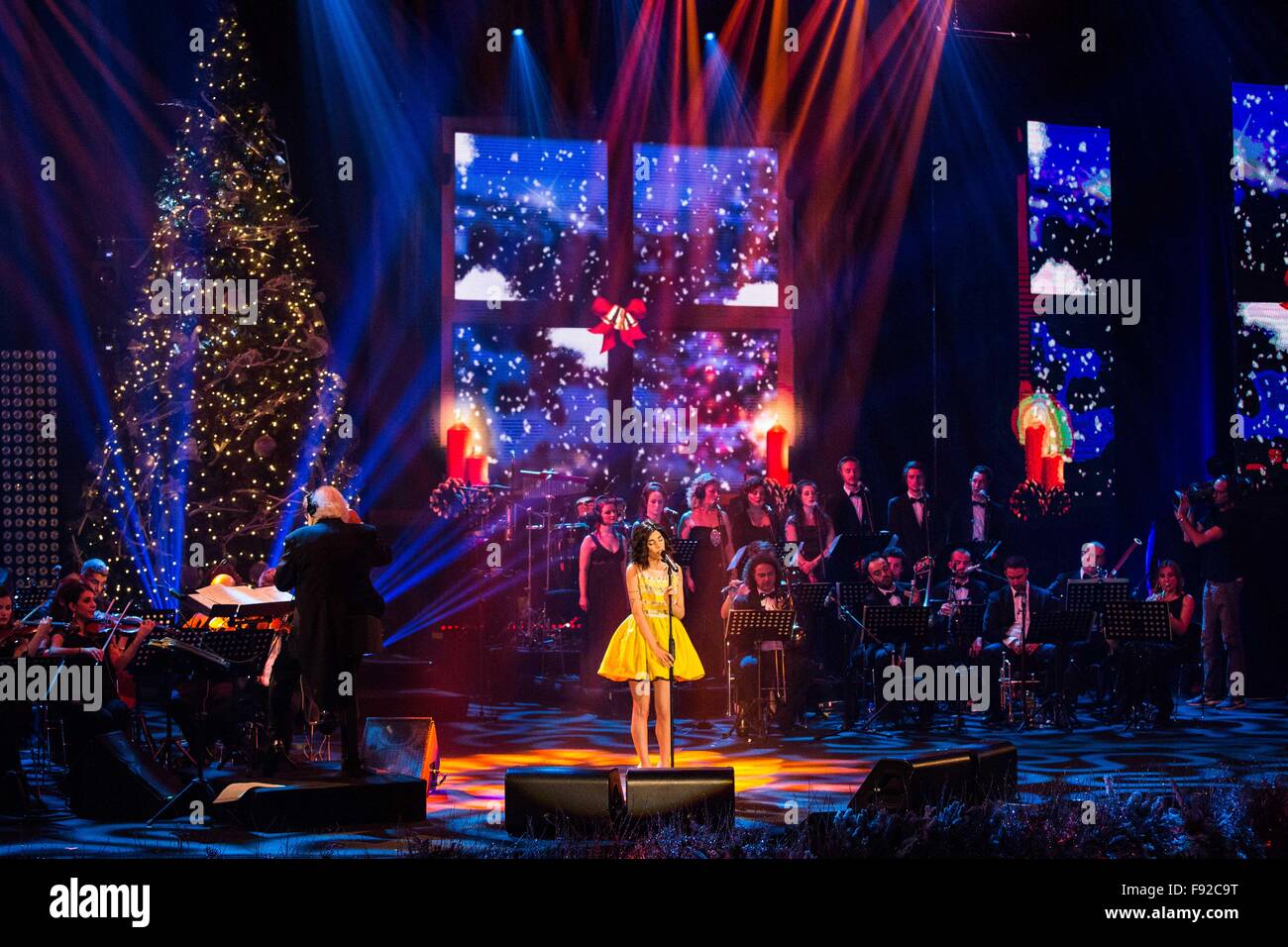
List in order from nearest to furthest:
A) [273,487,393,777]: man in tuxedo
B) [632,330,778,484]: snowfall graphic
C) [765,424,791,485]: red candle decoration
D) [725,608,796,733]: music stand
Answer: [273,487,393,777]: man in tuxedo
[725,608,796,733]: music stand
[765,424,791,485]: red candle decoration
[632,330,778,484]: snowfall graphic

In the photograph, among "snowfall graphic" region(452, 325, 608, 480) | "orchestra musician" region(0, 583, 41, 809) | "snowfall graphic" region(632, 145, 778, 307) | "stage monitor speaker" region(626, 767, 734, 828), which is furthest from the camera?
"snowfall graphic" region(632, 145, 778, 307)

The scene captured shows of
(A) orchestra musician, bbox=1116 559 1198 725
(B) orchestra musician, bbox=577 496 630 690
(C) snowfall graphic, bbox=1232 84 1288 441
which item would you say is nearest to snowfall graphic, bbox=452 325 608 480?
(B) orchestra musician, bbox=577 496 630 690

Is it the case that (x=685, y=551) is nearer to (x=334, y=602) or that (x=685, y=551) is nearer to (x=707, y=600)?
(x=707, y=600)

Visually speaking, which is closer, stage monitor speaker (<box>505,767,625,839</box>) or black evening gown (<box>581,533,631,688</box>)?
stage monitor speaker (<box>505,767,625,839</box>)

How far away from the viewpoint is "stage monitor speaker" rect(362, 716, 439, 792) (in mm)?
8477

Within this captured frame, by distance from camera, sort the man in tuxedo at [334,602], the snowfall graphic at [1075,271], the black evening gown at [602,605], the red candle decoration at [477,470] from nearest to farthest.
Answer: the man in tuxedo at [334,602]
the black evening gown at [602,605]
the red candle decoration at [477,470]
the snowfall graphic at [1075,271]

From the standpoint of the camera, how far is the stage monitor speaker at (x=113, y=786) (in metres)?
8.12

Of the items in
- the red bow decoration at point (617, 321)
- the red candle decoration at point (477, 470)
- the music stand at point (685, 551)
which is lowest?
the music stand at point (685, 551)

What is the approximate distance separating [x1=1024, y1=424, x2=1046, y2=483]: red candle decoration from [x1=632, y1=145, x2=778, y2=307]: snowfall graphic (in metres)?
3.58

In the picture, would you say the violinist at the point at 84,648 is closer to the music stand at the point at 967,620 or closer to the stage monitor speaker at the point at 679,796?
the stage monitor speaker at the point at 679,796

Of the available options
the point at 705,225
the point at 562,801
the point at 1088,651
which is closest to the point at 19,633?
the point at 562,801

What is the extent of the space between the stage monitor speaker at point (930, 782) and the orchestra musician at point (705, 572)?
18.1 feet

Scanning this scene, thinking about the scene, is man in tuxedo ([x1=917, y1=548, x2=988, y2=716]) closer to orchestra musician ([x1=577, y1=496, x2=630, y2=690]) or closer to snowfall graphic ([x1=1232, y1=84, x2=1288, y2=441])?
orchestra musician ([x1=577, y1=496, x2=630, y2=690])

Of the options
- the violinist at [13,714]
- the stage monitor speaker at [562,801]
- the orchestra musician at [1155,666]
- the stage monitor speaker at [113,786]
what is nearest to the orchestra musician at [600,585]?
the orchestra musician at [1155,666]
